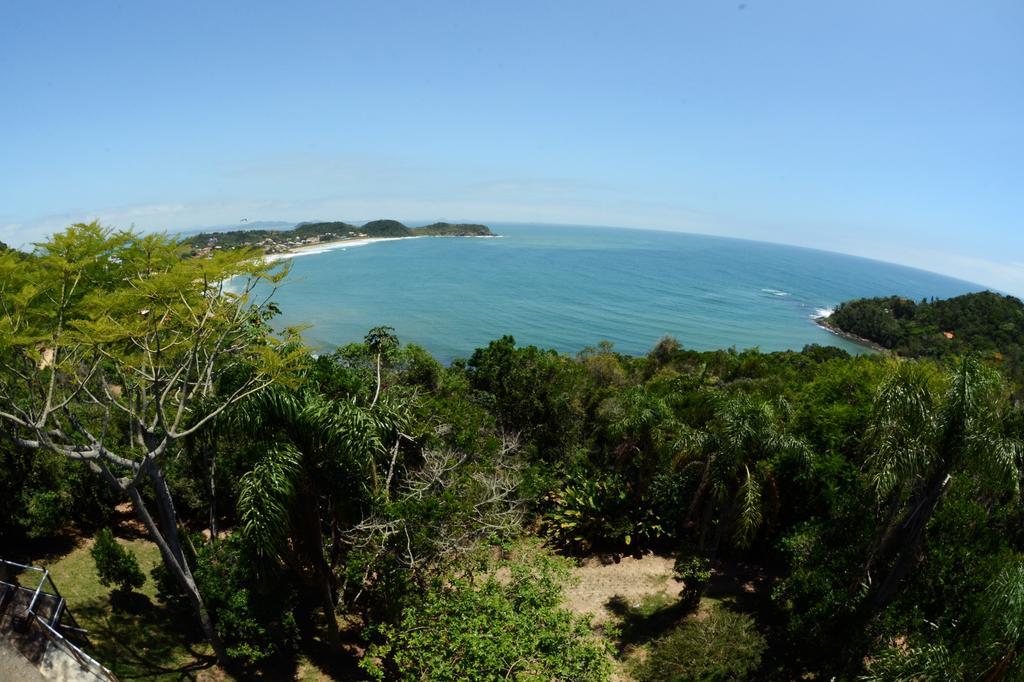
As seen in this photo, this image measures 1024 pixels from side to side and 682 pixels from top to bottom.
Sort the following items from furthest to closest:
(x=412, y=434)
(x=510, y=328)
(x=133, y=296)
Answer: (x=510, y=328) < (x=412, y=434) < (x=133, y=296)

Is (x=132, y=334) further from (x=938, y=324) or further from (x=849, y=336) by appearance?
(x=849, y=336)

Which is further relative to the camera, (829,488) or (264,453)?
(829,488)

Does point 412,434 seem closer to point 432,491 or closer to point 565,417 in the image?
point 432,491

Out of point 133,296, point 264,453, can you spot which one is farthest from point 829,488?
point 133,296

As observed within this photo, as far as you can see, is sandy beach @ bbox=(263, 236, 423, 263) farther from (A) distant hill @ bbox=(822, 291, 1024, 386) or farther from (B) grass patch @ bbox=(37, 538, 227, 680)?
(B) grass patch @ bbox=(37, 538, 227, 680)

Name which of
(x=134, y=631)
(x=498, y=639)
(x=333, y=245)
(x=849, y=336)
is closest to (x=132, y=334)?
(x=134, y=631)

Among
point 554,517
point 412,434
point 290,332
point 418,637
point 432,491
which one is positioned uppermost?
point 290,332
